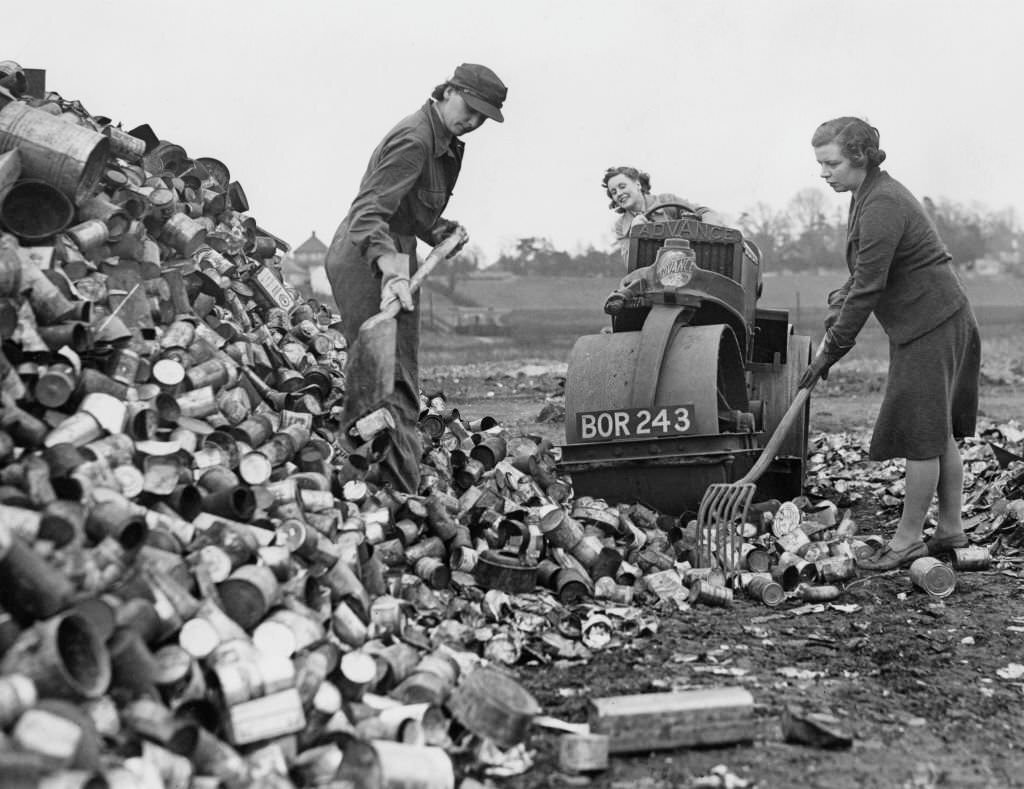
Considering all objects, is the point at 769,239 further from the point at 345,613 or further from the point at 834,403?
the point at 345,613

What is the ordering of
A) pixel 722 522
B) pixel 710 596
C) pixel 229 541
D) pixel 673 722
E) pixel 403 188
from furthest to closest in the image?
1. pixel 722 522
2. pixel 403 188
3. pixel 710 596
4. pixel 229 541
5. pixel 673 722

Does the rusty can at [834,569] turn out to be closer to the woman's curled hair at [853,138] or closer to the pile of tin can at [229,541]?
the pile of tin can at [229,541]

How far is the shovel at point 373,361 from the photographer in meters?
5.00

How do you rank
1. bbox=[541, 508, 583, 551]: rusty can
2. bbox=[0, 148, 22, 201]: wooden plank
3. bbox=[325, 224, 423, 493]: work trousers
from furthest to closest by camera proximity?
bbox=[325, 224, 423, 493]: work trousers, bbox=[541, 508, 583, 551]: rusty can, bbox=[0, 148, 22, 201]: wooden plank

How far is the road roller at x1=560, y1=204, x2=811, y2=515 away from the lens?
558 centimetres

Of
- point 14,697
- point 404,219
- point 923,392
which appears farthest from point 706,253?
point 14,697

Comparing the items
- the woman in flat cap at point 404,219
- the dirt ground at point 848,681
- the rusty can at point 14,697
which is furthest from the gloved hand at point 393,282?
the rusty can at point 14,697

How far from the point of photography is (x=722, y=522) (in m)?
5.42

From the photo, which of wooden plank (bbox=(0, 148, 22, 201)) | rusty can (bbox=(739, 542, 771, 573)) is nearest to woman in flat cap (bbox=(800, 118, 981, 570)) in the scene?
rusty can (bbox=(739, 542, 771, 573))

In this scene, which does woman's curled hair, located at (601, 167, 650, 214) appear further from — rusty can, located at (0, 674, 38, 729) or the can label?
rusty can, located at (0, 674, 38, 729)

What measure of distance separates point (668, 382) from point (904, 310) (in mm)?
1137

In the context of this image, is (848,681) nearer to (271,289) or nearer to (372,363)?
(372,363)

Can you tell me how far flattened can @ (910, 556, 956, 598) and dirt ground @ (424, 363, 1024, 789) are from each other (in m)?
0.06

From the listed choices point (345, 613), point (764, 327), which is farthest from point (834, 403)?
point (345, 613)
